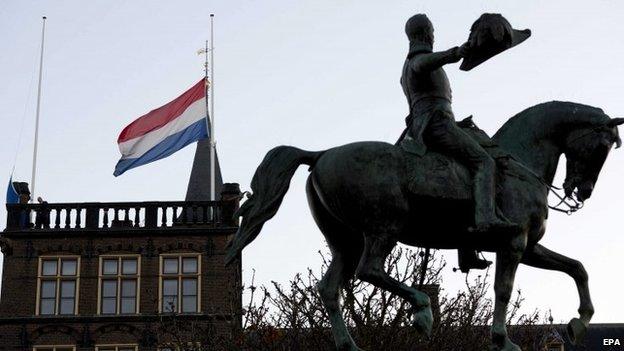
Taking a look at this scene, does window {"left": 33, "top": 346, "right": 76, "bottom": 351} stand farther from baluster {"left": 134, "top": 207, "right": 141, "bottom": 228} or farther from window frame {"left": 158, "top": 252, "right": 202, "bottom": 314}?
baluster {"left": 134, "top": 207, "right": 141, "bottom": 228}

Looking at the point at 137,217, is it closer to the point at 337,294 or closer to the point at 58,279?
the point at 58,279

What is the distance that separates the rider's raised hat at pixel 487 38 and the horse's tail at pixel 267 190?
123cm

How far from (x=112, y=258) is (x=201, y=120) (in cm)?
822

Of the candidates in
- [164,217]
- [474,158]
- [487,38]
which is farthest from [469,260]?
[164,217]

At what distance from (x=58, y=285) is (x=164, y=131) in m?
9.04

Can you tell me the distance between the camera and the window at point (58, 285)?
133ft

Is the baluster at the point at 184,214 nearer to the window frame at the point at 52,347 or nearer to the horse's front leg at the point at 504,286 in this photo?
the window frame at the point at 52,347

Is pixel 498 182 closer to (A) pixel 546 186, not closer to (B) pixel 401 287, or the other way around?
(A) pixel 546 186

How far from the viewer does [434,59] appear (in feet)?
23.3

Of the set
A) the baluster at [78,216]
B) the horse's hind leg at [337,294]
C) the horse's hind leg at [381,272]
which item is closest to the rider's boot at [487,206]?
the horse's hind leg at [381,272]

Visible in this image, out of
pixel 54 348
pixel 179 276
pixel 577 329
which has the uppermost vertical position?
pixel 179 276

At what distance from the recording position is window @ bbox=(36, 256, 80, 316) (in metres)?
40.4

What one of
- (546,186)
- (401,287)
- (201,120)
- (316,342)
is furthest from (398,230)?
(201,120)

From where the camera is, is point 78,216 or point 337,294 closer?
point 337,294
